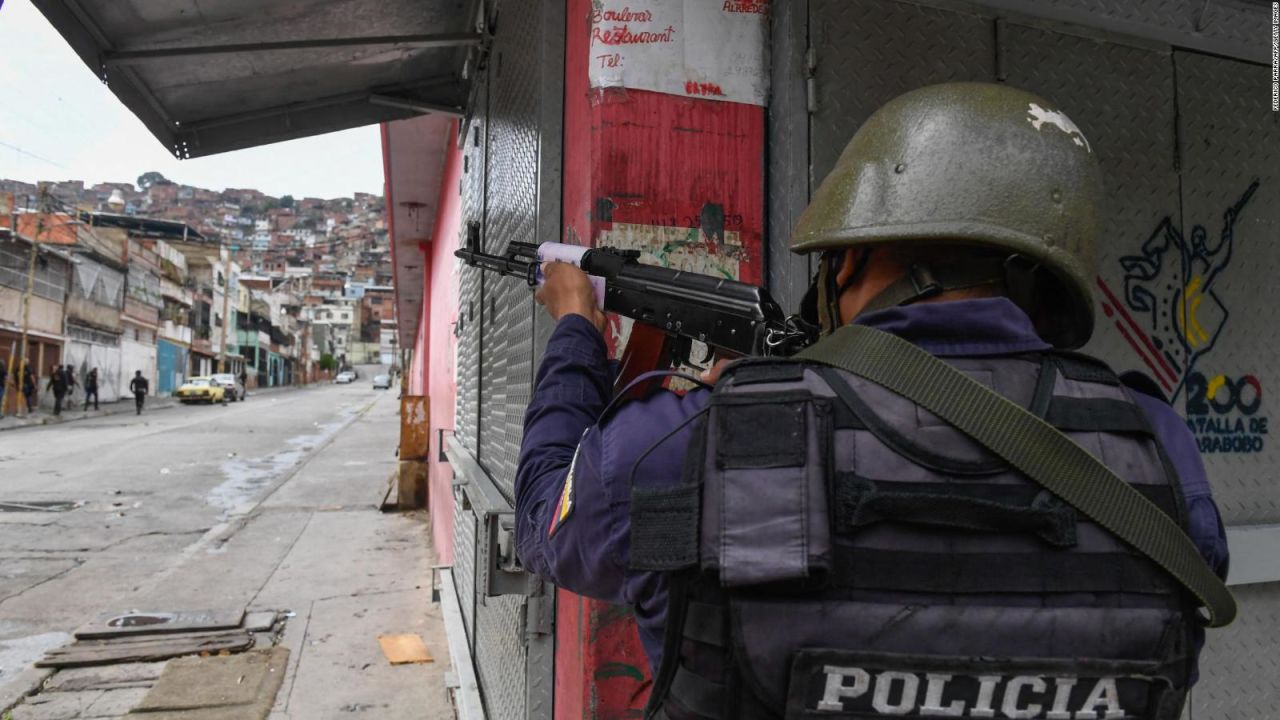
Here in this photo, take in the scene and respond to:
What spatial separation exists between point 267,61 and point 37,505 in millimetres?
8948

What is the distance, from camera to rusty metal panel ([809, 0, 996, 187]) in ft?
6.91

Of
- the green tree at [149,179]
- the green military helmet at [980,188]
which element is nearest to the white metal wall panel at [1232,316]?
the green military helmet at [980,188]

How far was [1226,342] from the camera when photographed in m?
2.65

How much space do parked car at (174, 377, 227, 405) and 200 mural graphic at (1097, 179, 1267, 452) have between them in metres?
38.9

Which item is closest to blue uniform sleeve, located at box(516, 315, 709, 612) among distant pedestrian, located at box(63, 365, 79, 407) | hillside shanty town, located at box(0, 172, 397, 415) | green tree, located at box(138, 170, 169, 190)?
hillside shanty town, located at box(0, 172, 397, 415)

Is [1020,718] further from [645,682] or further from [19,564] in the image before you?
[19,564]

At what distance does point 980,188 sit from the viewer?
1149 millimetres

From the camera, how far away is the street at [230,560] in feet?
15.4

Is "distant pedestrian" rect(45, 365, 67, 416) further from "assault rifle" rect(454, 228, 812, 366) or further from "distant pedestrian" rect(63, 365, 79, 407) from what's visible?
"assault rifle" rect(454, 228, 812, 366)

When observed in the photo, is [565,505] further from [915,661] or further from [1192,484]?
[1192,484]

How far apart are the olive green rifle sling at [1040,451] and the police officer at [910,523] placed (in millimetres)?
20

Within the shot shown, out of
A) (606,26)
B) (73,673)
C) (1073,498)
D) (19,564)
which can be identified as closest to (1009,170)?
(1073,498)

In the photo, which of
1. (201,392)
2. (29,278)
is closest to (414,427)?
(29,278)

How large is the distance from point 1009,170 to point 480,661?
349cm
